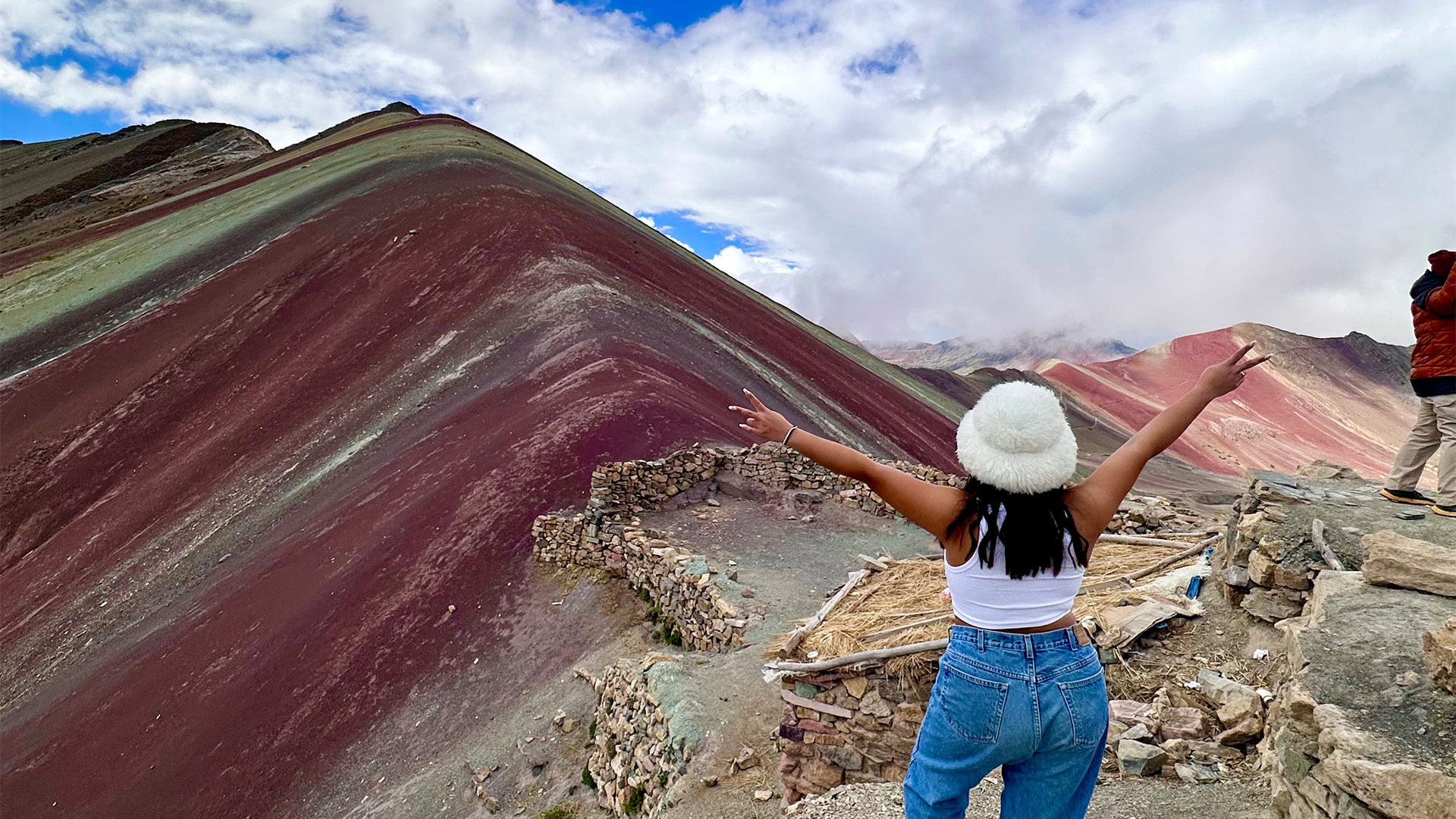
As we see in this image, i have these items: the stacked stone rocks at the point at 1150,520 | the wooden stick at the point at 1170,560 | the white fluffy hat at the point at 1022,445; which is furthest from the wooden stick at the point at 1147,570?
the white fluffy hat at the point at 1022,445

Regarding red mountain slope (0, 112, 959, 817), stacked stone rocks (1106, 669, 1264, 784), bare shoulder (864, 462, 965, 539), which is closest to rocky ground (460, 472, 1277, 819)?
stacked stone rocks (1106, 669, 1264, 784)

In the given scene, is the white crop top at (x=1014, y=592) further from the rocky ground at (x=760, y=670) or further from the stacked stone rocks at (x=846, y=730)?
the stacked stone rocks at (x=846, y=730)

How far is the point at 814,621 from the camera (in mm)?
5742

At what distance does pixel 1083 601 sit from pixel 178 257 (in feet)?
107

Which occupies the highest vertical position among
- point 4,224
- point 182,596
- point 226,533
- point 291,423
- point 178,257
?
point 4,224

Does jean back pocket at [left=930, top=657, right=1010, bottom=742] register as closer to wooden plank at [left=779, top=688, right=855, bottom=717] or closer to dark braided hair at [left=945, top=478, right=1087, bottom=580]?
dark braided hair at [left=945, top=478, right=1087, bottom=580]

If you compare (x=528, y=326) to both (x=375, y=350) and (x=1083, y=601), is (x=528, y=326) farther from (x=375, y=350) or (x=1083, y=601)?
(x=1083, y=601)

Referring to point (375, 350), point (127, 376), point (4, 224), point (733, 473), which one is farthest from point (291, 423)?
point (4, 224)

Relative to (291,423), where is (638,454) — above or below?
below

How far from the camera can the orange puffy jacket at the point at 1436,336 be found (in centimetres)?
468

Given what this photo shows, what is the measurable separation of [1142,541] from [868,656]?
334cm

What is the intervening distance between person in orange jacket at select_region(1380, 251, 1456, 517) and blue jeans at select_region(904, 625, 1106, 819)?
4089mm

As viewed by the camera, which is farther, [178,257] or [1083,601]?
[178,257]

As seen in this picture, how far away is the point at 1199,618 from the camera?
4805 millimetres
